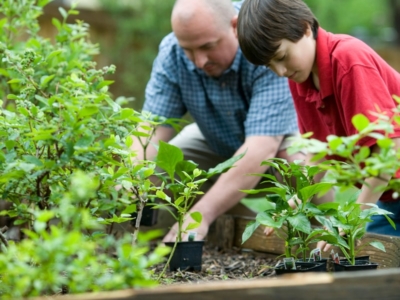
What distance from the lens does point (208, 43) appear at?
346 centimetres

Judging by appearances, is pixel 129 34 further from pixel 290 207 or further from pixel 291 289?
pixel 291 289

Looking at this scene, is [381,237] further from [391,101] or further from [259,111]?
[259,111]

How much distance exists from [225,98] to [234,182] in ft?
1.95

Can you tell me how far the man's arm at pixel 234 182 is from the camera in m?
3.40

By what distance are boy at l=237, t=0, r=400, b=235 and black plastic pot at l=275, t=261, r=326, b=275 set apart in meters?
0.46

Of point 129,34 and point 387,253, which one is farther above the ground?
point 129,34

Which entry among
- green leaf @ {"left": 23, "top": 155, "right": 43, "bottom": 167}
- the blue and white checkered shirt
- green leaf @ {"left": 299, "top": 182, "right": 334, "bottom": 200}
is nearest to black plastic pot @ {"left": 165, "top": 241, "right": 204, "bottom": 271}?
green leaf @ {"left": 299, "top": 182, "right": 334, "bottom": 200}

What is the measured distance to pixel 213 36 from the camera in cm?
346

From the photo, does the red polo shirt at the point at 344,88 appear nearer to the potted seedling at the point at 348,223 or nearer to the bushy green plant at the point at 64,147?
the potted seedling at the point at 348,223

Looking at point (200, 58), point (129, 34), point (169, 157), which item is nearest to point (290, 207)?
point (169, 157)

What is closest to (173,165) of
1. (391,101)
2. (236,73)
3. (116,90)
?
(391,101)

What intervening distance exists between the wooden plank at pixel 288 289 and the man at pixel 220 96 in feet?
5.44

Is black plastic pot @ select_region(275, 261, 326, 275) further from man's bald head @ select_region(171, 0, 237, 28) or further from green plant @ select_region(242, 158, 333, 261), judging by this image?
man's bald head @ select_region(171, 0, 237, 28)

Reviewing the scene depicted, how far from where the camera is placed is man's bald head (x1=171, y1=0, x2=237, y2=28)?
3.41 metres
